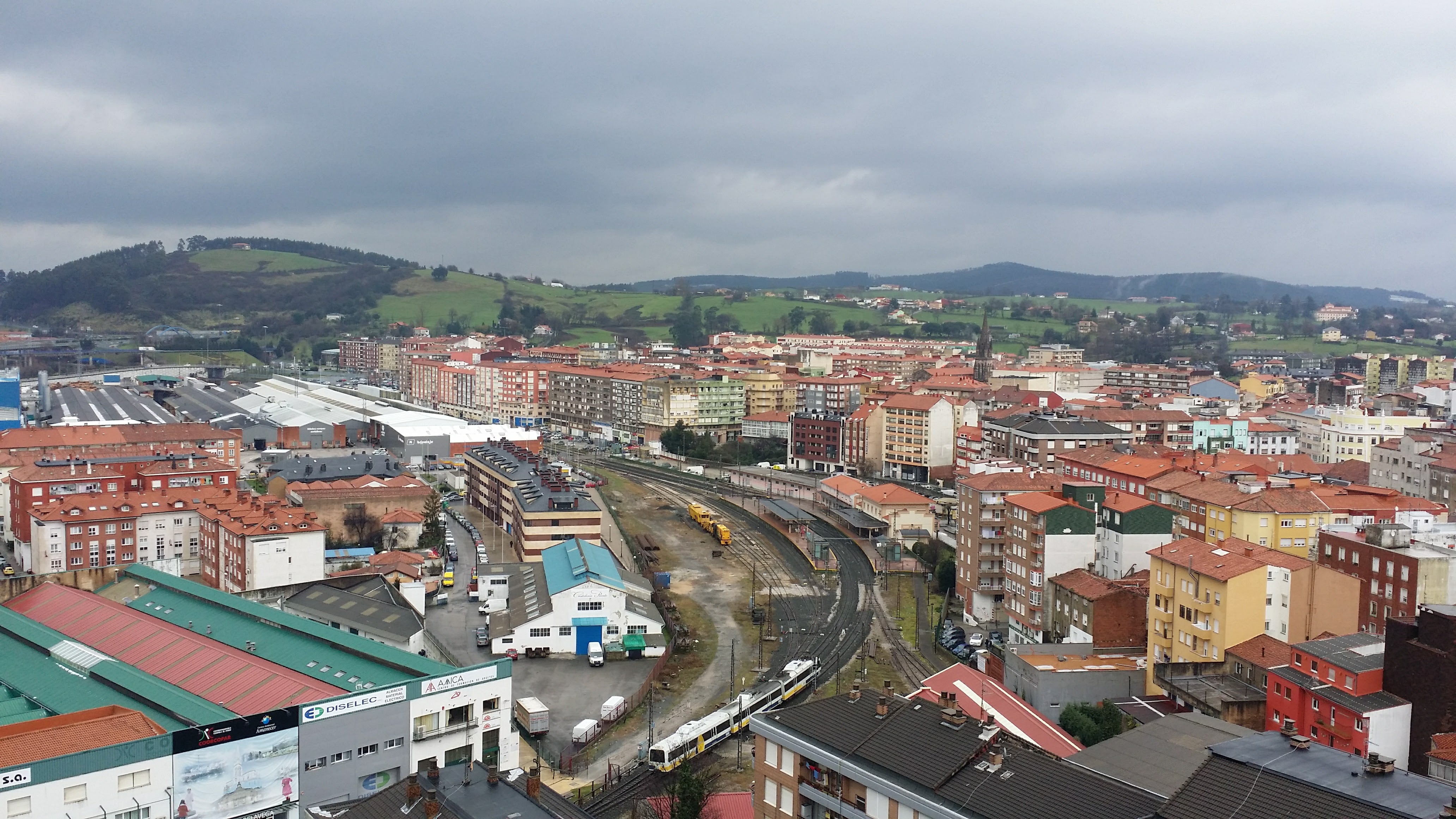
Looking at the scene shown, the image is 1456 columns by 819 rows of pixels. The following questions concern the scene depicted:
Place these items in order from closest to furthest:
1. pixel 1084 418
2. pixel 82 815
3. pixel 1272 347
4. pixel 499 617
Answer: pixel 82 815
pixel 499 617
pixel 1084 418
pixel 1272 347

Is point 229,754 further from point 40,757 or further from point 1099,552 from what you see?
point 1099,552

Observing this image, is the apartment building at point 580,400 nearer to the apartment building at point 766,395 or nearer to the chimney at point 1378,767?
the apartment building at point 766,395

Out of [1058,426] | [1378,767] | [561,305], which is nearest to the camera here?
[1378,767]

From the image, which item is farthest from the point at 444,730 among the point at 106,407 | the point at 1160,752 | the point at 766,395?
the point at 106,407

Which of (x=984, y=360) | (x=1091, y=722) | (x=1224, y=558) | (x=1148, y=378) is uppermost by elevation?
(x=984, y=360)

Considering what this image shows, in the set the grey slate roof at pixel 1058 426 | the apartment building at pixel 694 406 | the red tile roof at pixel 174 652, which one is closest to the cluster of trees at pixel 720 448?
the apartment building at pixel 694 406

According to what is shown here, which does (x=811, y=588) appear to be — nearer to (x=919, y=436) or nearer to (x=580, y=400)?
(x=919, y=436)

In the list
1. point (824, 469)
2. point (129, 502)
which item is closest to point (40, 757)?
point (129, 502)
